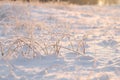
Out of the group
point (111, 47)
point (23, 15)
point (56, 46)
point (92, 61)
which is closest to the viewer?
point (92, 61)

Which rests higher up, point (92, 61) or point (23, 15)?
point (92, 61)

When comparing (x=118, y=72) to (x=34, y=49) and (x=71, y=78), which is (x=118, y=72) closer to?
(x=71, y=78)

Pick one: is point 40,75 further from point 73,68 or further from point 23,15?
point 23,15

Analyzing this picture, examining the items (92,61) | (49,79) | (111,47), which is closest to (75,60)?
(92,61)

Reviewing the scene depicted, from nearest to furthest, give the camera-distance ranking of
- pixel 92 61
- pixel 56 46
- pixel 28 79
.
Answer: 1. pixel 28 79
2. pixel 92 61
3. pixel 56 46

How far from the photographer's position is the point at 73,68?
2.78 meters

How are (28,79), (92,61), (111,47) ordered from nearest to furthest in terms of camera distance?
(28,79) < (92,61) < (111,47)

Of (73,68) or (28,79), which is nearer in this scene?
(28,79)

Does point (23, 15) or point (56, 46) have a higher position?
point (56, 46)

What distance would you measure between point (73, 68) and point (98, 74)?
29 centimetres

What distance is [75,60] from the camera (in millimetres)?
Answer: 3064

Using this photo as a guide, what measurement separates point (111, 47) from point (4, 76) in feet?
5.61

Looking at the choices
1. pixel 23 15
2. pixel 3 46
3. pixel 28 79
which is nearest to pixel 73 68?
pixel 28 79

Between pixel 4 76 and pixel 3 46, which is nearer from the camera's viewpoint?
pixel 4 76
